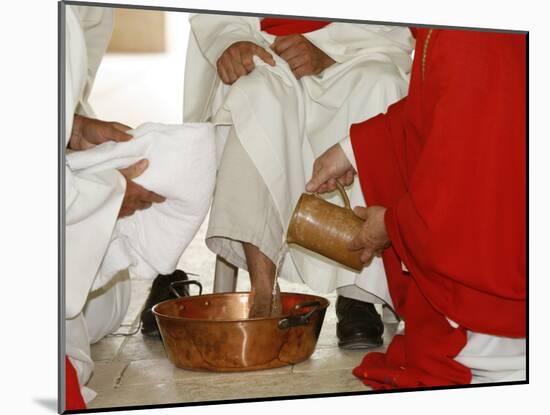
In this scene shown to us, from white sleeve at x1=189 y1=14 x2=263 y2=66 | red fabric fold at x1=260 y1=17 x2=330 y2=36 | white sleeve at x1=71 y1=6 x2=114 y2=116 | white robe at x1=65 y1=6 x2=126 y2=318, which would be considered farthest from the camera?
red fabric fold at x1=260 y1=17 x2=330 y2=36

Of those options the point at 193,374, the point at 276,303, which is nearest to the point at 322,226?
the point at 276,303

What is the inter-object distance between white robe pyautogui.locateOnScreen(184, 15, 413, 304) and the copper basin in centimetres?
16

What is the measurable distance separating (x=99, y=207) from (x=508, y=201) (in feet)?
3.14

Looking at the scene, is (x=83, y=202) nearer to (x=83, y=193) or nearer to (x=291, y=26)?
(x=83, y=193)

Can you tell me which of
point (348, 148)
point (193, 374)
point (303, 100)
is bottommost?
point (193, 374)

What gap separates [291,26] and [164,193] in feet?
1.70

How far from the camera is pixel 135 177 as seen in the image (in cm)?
248

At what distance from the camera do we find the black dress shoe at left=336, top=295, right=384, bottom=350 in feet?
8.98

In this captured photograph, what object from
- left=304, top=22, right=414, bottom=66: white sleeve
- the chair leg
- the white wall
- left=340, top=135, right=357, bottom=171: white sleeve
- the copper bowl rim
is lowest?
the copper bowl rim

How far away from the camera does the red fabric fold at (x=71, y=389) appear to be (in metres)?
2.33

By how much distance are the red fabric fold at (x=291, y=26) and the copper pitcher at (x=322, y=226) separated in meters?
0.40

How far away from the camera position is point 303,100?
2.73m

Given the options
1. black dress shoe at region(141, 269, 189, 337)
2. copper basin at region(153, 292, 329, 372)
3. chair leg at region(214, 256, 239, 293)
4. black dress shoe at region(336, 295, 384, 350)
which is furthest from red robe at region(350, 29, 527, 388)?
black dress shoe at region(141, 269, 189, 337)

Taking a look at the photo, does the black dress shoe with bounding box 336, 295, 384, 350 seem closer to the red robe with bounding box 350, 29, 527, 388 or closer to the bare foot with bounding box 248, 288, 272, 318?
the red robe with bounding box 350, 29, 527, 388
